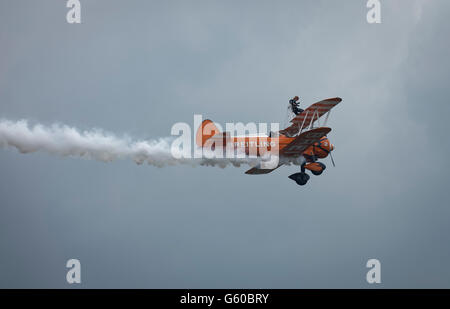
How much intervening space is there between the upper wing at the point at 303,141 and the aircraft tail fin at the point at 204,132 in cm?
333

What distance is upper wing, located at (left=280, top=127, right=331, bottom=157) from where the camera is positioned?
24508 mm

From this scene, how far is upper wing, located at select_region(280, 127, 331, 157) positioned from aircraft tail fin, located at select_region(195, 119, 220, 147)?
→ 131 inches

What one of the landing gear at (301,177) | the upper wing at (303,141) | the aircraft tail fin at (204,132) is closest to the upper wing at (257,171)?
the landing gear at (301,177)

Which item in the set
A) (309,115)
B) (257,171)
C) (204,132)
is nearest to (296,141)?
(309,115)

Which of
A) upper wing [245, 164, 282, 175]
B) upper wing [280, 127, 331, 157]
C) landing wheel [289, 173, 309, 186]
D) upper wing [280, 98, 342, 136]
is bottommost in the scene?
landing wheel [289, 173, 309, 186]

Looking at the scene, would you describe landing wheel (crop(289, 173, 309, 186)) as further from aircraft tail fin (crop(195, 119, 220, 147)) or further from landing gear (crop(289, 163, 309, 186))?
aircraft tail fin (crop(195, 119, 220, 147))

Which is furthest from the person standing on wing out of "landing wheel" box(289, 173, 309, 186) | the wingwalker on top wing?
"landing wheel" box(289, 173, 309, 186)

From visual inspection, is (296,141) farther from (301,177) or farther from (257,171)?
(257,171)

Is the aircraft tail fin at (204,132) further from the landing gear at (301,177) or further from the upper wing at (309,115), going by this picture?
the landing gear at (301,177)
